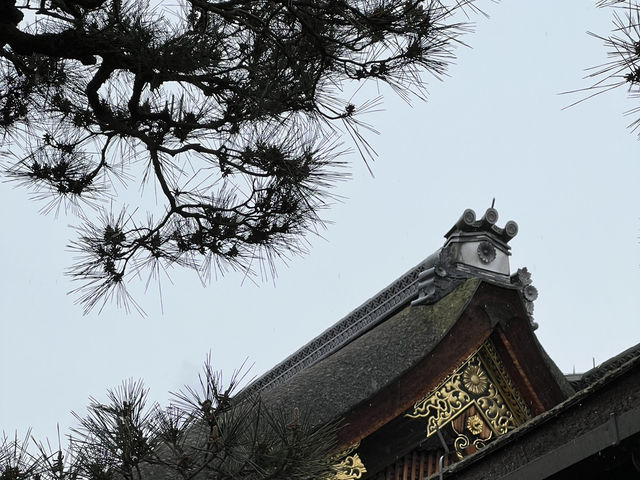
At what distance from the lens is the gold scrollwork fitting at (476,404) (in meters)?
6.54

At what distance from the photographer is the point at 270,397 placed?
648cm

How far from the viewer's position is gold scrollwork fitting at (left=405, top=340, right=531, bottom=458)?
21.4ft

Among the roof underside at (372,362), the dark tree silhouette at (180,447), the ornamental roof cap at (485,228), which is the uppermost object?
the ornamental roof cap at (485,228)

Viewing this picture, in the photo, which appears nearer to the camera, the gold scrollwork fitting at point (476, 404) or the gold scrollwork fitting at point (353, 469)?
the gold scrollwork fitting at point (353, 469)

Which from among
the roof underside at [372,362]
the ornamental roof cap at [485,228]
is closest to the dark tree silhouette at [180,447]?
the roof underside at [372,362]

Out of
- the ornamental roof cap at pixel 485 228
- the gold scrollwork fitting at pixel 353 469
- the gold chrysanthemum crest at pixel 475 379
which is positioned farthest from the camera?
the ornamental roof cap at pixel 485 228

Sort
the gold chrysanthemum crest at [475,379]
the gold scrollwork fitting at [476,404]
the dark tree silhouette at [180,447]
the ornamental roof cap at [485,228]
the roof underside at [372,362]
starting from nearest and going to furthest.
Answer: the dark tree silhouette at [180,447] → the roof underside at [372,362] → the gold scrollwork fitting at [476,404] → the gold chrysanthemum crest at [475,379] → the ornamental roof cap at [485,228]

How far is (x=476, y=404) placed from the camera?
6.66 m

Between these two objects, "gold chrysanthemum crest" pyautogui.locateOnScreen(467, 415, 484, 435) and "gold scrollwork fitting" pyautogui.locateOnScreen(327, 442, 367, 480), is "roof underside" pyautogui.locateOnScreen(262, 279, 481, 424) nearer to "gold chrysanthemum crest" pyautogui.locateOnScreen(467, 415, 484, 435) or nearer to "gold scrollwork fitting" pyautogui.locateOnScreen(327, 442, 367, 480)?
"gold scrollwork fitting" pyautogui.locateOnScreen(327, 442, 367, 480)

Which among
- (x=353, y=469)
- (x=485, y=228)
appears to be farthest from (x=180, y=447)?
(x=485, y=228)

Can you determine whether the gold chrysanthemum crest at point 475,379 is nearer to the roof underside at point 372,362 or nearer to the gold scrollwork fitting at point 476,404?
the gold scrollwork fitting at point 476,404

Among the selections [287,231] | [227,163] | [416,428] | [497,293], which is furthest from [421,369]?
[227,163]

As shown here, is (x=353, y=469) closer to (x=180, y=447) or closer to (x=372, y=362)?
(x=372, y=362)

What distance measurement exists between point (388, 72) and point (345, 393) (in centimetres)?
234
